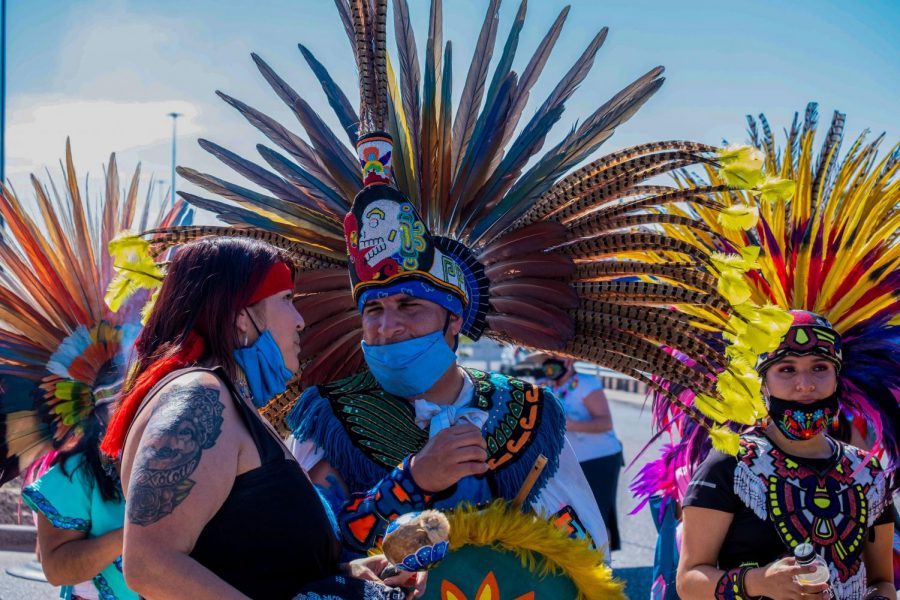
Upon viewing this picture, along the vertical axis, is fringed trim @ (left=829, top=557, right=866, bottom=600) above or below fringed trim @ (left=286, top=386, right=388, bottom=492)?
below

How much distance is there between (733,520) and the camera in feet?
9.30

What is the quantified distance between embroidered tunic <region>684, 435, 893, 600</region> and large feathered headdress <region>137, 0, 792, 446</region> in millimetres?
212

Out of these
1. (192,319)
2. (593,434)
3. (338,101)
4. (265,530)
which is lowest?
(593,434)

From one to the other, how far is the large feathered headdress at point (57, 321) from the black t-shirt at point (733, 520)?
1.95 m

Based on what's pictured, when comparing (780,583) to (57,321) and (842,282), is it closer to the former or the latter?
(842,282)

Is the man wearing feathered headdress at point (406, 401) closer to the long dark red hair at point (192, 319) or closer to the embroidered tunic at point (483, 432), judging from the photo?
the embroidered tunic at point (483, 432)

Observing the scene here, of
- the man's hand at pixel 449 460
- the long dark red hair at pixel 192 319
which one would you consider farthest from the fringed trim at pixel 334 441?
the long dark red hair at pixel 192 319

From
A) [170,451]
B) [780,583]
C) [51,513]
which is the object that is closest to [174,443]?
[170,451]

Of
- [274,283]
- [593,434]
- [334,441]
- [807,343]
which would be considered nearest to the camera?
[274,283]

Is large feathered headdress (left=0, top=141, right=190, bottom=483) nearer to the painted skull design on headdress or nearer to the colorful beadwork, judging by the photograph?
the painted skull design on headdress

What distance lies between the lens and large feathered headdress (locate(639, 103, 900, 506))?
342 centimetres

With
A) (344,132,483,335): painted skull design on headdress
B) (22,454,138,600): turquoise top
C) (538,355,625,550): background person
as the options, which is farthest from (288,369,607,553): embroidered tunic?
(538,355,625,550): background person

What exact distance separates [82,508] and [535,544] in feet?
4.60

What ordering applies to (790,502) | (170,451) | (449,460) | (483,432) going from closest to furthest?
(170,451) < (449,460) < (483,432) < (790,502)
